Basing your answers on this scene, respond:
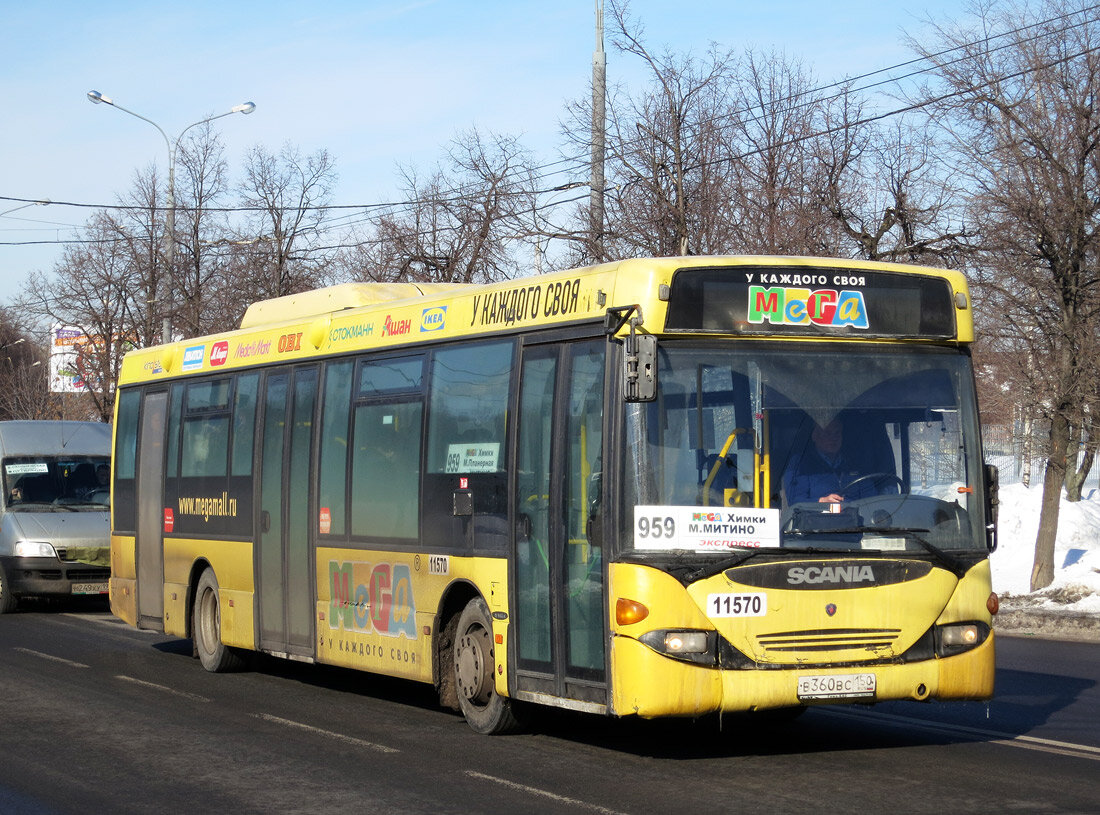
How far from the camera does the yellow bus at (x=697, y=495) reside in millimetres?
8383

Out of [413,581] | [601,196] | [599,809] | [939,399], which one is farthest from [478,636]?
[601,196]

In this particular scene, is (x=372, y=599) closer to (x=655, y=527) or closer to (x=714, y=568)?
(x=655, y=527)

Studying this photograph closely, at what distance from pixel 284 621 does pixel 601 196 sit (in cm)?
1000

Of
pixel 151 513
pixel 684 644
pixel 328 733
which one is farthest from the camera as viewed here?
pixel 151 513

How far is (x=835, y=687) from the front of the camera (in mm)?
8383

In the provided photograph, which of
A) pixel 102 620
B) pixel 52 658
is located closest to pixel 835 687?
pixel 52 658

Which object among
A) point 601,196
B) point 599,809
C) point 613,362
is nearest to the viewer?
point 599,809

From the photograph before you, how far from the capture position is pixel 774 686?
27.4 ft

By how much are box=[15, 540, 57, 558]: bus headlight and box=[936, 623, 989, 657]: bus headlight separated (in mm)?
14642

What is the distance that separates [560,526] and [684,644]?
4.01 ft

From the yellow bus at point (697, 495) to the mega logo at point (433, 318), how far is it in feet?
0.14

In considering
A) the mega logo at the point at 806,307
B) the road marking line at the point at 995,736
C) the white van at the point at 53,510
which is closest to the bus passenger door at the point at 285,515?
the road marking line at the point at 995,736

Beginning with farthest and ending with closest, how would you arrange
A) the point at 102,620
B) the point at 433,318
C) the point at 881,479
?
the point at 102,620, the point at 433,318, the point at 881,479

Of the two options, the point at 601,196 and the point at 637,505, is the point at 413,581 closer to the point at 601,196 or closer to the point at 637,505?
the point at 637,505
